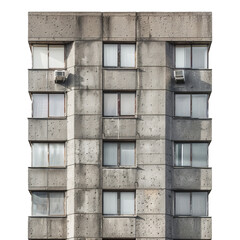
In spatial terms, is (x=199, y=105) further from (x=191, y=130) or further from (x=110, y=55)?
(x=110, y=55)

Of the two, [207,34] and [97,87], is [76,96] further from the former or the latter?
[207,34]

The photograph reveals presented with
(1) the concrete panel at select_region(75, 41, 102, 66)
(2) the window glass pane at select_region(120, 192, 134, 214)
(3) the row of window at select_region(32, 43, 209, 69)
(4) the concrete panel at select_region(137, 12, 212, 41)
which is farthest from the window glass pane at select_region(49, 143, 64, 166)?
(4) the concrete panel at select_region(137, 12, 212, 41)

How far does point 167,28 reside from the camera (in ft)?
311

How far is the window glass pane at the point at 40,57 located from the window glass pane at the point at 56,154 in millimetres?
4917

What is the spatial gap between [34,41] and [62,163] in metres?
7.58

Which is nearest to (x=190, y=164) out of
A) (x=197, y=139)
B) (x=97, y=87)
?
(x=197, y=139)

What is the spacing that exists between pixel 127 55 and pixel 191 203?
9.72 meters

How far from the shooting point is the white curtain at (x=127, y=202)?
93312 mm

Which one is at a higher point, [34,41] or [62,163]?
[34,41]

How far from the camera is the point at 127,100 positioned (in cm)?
9431

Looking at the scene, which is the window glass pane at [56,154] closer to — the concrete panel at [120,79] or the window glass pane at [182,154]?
the concrete panel at [120,79]

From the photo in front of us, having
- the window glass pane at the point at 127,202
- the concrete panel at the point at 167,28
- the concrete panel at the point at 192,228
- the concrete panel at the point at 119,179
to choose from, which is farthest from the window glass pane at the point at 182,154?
the concrete panel at the point at 167,28

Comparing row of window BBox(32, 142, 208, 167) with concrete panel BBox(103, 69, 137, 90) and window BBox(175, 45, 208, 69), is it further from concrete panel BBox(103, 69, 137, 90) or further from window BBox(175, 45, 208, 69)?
window BBox(175, 45, 208, 69)

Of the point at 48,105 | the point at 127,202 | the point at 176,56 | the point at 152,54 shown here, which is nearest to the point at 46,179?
the point at 48,105
